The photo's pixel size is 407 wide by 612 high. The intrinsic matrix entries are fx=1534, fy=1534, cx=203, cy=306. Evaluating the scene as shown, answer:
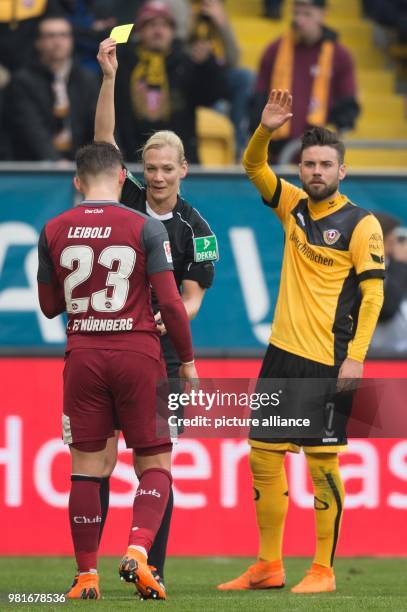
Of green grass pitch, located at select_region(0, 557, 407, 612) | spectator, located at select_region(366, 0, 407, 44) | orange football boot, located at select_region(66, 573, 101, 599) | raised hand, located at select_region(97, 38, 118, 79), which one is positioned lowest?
green grass pitch, located at select_region(0, 557, 407, 612)

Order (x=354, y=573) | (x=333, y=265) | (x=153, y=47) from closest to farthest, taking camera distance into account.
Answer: (x=333, y=265), (x=354, y=573), (x=153, y=47)

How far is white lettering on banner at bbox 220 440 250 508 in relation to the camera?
9.80 metres

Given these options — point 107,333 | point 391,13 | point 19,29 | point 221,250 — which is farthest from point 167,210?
point 391,13

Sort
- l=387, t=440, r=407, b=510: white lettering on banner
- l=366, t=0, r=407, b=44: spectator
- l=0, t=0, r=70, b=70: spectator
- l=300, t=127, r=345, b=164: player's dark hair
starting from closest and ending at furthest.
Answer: l=300, t=127, r=345, b=164: player's dark hair
l=387, t=440, r=407, b=510: white lettering on banner
l=0, t=0, r=70, b=70: spectator
l=366, t=0, r=407, b=44: spectator

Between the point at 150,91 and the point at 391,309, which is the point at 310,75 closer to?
the point at 150,91

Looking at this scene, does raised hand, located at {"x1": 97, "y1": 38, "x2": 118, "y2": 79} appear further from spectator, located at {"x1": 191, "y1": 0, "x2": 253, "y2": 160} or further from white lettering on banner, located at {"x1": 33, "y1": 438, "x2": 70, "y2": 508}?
spectator, located at {"x1": 191, "y1": 0, "x2": 253, "y2": 160}

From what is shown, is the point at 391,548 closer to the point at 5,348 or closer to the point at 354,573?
the point at 354,573

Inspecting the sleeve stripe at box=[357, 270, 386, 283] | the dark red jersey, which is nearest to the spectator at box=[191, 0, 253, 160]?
the sleeve stripe at box=[357, 270, 386, 283]

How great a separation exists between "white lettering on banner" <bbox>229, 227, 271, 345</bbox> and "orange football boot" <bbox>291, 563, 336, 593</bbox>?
103 inches

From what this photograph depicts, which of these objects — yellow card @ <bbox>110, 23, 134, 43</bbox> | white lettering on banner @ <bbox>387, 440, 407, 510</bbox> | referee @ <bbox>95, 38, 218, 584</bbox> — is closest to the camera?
yellow card @ <bbox>110, 23, 134, 43</bbox>

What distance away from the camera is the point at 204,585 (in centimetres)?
803

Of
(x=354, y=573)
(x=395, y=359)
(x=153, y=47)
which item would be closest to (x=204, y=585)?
(x=354, y=573)

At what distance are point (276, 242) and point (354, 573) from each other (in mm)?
2355

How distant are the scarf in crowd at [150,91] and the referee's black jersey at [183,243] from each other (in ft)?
13.4
